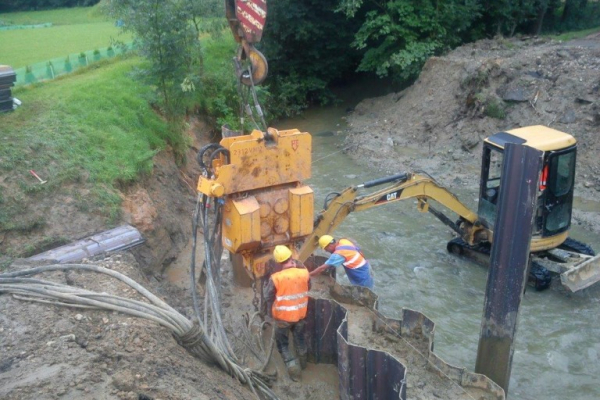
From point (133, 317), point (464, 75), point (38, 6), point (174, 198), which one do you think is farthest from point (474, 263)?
point (38, 6)

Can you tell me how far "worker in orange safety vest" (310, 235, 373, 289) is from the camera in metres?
7.75

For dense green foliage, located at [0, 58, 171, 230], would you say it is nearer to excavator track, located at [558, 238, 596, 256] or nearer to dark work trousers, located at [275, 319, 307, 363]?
dark work trousers, located at [275, 319, 307, 363]

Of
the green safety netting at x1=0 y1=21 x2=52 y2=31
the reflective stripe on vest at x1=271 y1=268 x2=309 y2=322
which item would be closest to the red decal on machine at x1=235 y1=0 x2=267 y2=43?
the reflective stripe on vest at x1=271 y1=268 x2=309 y2=322

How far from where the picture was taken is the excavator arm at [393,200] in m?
8.91

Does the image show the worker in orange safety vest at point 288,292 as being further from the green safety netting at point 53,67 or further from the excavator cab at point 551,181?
the green safety netting at point 53,67

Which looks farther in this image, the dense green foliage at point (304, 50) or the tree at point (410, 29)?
the dense green foliage at point (304, 50)

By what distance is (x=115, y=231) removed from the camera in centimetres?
848

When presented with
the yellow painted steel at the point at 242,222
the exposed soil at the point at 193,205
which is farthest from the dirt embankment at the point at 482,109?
the yellow painted steel at the point at 242,222

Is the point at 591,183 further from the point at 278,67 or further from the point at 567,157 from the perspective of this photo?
the point at 278,67

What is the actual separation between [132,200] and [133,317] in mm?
4750

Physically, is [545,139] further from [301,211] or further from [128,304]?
[128,304]

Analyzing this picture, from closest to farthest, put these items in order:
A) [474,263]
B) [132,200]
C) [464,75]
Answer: [132,200], [474,263], [464,75]

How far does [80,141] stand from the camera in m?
10.5

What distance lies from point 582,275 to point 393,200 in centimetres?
307
